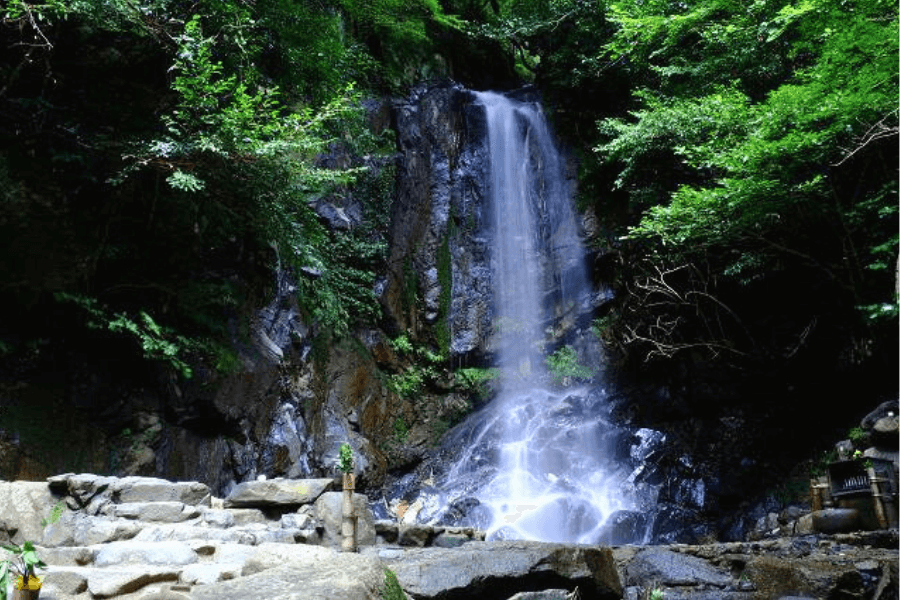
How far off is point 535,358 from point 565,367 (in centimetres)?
80

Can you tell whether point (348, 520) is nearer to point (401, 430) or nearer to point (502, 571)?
point (502, 571)

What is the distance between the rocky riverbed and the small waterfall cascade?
383 centimetres

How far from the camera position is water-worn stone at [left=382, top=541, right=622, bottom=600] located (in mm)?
5047

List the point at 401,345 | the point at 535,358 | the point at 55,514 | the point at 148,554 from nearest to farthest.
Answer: the point at 148,554, the point at 55,514, the point at 401,345, the point at 535,358

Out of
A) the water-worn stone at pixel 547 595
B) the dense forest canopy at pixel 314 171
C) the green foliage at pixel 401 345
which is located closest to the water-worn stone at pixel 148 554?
the water-worn stone at pixel 547 595

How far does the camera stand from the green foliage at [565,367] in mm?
16234

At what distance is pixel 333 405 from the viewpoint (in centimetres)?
1339

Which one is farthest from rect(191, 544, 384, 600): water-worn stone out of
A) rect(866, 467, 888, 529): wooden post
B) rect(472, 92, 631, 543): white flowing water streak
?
rect(866, 467, 888, 529): wooden post

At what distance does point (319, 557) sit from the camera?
161 inches

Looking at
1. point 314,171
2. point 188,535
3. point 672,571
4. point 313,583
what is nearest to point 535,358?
point 314,171

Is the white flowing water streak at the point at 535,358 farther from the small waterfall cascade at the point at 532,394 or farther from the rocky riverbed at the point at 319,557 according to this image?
the rocky riverbed at the point at 319,557

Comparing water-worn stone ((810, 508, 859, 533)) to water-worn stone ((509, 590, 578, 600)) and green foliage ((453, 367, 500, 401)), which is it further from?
green foliage ((453, 367, 500, 401))

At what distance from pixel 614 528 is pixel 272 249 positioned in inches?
297

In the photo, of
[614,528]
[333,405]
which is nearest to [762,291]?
[614,528]
